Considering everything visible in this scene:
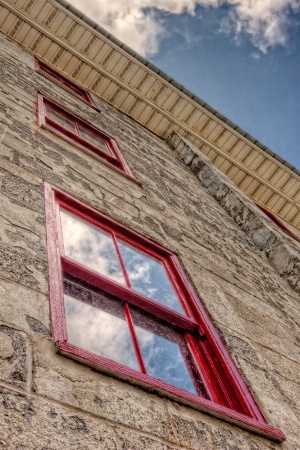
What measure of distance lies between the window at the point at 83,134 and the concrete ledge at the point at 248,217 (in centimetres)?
209

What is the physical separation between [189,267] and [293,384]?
1206mm

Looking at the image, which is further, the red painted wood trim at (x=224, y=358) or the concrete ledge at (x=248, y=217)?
the concrete ledge at (x=248, y=217)

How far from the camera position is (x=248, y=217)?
6.40 metres

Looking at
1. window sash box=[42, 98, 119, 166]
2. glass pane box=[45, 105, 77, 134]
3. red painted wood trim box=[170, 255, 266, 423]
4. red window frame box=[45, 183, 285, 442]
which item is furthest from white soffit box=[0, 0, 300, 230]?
red painted wood trim box=[170, 255, 266, 423]

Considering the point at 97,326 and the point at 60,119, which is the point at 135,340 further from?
the point at 60,119

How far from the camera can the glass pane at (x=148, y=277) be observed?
9.65 feet

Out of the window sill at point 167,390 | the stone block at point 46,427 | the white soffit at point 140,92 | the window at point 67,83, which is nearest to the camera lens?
the stone block at point 46,427

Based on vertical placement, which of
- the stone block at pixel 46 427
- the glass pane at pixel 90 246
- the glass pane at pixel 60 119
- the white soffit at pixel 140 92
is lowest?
the stone block at pixel 46 427

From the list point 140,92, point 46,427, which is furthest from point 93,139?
point 46,427

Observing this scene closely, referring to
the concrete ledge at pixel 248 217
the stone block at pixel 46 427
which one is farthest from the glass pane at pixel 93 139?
the stone block at pixel 46 427

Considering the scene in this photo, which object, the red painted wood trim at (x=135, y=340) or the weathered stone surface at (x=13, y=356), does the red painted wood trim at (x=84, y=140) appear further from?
the weathered stone surface at (x=13, y=356)

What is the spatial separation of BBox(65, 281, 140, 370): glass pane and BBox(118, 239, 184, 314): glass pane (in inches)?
17.8

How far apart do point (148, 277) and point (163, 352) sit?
2.51 ft

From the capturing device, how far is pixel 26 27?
7.48 m
